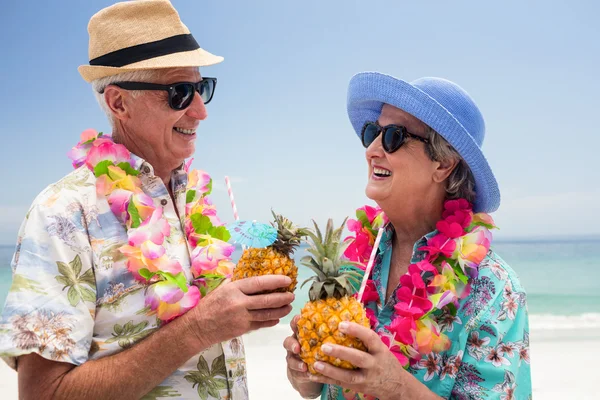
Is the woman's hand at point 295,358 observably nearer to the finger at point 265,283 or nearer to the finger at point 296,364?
the finger at point 296,364

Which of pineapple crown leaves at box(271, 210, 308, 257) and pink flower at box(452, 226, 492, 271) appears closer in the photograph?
pineapple crown leaves at box(271, 210, 308, 257)

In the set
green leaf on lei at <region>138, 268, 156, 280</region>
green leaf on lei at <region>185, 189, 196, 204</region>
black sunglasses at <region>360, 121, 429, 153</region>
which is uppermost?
black sunglasses at <region>360, 121, 429, 153</region>

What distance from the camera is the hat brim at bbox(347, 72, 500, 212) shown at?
8.29 feet

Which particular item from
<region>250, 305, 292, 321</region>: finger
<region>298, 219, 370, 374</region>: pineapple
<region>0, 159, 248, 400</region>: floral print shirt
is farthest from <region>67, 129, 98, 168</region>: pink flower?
<region>298, 219, 370, 374</region>: pineapple

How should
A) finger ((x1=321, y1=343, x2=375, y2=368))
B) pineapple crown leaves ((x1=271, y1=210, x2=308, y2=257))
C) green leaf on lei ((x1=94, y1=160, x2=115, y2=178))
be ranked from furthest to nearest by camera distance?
green leaf on lei ((x1=94, y1=160, x2=115, y2=178)), pineapple crown leaves ((x1=271, y1=210, x2=308, y2=257)), finger ((x1=321, y1=343, x2=375, y2=368))

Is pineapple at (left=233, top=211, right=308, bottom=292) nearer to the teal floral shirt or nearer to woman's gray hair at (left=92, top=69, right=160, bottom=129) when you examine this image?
the teal floral shirt

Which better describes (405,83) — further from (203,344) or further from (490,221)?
(203,344)

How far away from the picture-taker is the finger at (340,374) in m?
1.95

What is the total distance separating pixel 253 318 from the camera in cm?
226

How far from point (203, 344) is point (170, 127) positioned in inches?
44.4

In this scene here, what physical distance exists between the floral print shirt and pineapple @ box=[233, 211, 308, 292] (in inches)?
17.4

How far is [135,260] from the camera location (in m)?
2.35

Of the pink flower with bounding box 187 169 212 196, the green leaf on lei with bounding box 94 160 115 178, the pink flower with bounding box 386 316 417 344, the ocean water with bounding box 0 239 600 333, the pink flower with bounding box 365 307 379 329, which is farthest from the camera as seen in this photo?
the ocean water with bounding box 0 239 600 333

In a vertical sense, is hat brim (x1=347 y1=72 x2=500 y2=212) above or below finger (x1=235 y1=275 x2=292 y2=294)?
above
